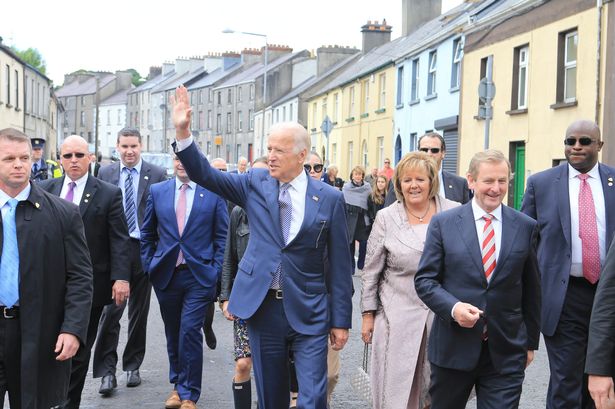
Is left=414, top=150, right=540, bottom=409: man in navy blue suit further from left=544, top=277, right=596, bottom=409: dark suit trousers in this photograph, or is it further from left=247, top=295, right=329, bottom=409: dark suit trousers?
left=544, top=277, right=596, bottom=409: dark suit trousers

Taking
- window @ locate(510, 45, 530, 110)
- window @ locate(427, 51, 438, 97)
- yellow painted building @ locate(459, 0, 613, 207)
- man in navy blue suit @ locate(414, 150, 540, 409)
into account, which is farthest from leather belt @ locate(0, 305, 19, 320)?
window @ locate(427, 51, 438, 97)

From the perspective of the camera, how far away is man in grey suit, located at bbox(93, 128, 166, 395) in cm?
812

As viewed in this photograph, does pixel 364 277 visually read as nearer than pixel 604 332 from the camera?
No

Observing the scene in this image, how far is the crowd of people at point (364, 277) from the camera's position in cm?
494

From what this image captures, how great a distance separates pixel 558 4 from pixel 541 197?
16.5m

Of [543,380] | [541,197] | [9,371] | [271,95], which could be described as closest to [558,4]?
[543,380]

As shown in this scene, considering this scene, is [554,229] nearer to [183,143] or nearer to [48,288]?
[183,143]

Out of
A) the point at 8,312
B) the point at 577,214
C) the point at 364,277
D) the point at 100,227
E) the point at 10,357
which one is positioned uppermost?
the point at 577,214

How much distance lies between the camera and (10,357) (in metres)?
4.83

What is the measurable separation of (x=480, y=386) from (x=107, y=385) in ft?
12.7

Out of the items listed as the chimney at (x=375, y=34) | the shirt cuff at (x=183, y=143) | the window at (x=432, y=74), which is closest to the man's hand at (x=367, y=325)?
the shirt cuff at (x=183, y=143)

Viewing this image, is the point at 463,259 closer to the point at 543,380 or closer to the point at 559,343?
the point at 559,343

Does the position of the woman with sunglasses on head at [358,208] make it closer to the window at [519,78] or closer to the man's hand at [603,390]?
the window at [519,78]

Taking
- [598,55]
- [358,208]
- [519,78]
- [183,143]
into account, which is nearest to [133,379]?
[183,143]
